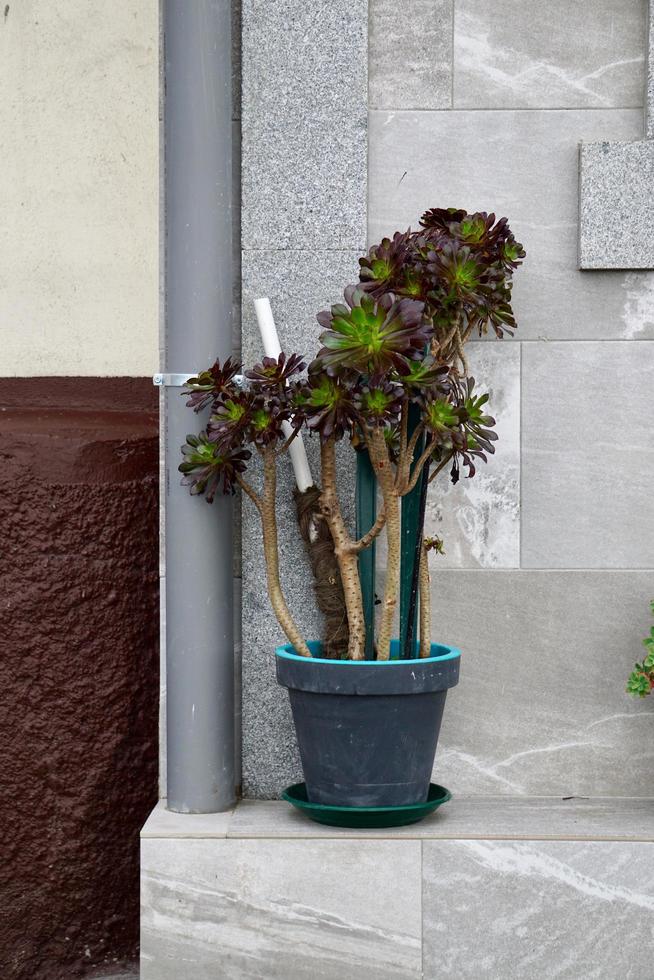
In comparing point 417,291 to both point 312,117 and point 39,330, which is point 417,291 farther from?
point 39,330

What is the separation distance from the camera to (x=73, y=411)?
13.7ft

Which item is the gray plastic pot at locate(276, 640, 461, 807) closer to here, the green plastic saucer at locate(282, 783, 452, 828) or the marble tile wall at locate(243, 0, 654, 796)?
the green plastic saucer at locate(282, 783, 452, 828)

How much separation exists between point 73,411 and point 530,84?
72.0 inches

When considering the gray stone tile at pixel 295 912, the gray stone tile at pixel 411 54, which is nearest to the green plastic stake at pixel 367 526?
the gray stone tile at pixel 295 912

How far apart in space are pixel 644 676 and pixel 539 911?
0.72m

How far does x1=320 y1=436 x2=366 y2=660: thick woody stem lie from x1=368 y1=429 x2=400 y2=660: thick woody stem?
69mm

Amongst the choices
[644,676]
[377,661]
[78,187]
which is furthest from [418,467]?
[78,187]

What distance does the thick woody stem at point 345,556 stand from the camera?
138 inches

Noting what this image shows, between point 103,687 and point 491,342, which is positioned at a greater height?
point 491,342

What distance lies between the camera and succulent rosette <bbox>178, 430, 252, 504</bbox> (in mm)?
3453

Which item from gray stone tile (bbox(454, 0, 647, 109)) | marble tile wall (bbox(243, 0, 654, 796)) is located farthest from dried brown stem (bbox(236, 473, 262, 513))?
gray stone tile (bbox(454, 0, 647, 109))

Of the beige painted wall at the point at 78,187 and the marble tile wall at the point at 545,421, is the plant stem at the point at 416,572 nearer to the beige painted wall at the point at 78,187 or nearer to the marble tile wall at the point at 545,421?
the marble tile wall at the point at 545,421

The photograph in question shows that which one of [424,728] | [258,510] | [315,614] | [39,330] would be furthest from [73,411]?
[424,728]

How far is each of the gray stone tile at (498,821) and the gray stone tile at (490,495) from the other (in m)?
0.74
